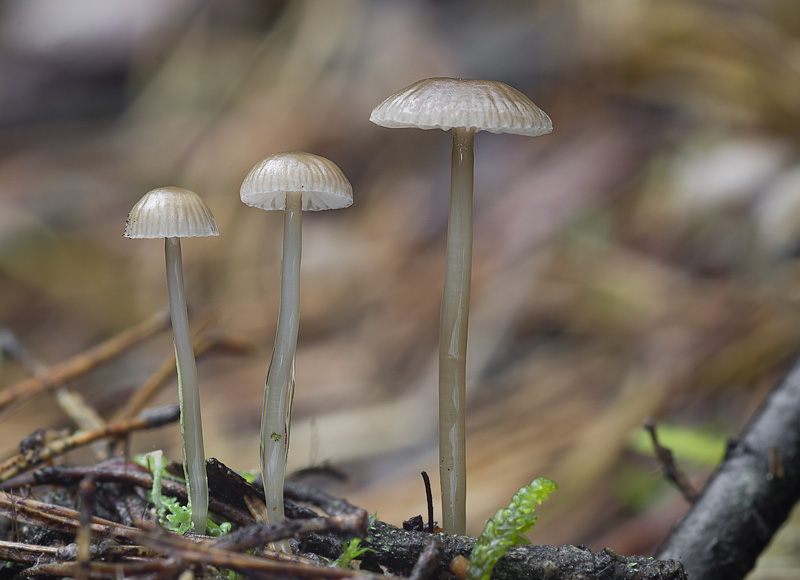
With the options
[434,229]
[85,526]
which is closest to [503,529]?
[85,526]

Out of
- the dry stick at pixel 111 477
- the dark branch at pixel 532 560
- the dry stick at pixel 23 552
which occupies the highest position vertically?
the dry stick at pixel 111 477

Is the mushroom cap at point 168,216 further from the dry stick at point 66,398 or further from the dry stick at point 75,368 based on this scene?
the dry stick at point 66,398

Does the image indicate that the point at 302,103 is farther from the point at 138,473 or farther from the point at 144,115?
the point at 138,473

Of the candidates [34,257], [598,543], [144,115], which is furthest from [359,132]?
[598,543]

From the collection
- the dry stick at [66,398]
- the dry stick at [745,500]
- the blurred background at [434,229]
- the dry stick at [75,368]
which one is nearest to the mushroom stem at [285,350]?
the dry stick at [75,368]

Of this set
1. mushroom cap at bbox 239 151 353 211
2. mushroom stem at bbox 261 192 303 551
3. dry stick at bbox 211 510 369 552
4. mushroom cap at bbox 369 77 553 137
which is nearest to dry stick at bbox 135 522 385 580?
dry stick at bbox 211 510 369 552

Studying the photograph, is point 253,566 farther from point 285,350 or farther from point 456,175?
point 456,175
